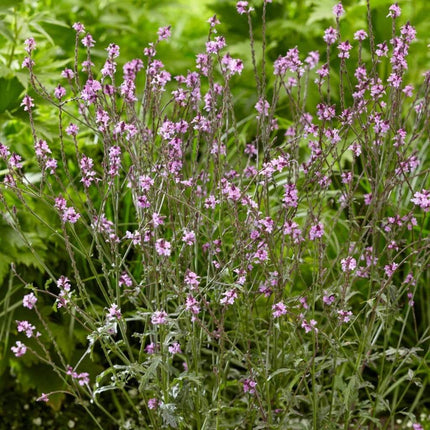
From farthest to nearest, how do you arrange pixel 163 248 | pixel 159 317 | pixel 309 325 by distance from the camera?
pixel 309 325, pixel 159 317, pixel 163 248

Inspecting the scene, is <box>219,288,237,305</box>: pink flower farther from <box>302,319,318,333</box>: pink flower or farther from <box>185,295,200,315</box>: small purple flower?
<box>302,319,318,333</box>: pink flower

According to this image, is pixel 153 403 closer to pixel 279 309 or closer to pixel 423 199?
pixel 279 309

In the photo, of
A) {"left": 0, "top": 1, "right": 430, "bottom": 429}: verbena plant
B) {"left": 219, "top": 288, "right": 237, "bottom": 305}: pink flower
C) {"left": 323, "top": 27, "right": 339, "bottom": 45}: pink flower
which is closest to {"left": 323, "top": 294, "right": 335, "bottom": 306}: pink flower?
{"left": 0, "top": 1, "right": 430, "bottom": 429}: verbena plant

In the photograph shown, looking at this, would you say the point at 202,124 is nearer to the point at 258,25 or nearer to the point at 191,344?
the point at 191,344

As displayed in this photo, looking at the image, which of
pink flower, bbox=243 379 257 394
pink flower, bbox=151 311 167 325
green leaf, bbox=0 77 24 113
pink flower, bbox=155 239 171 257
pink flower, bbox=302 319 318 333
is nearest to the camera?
pink flower, bbox=155 239 171 257

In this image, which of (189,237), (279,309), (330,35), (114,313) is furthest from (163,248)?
(330,35)

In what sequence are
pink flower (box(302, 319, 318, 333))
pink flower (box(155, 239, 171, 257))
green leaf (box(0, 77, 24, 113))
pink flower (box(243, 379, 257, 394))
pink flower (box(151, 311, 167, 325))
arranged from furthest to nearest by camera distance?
green leaf (box(0, 77, 24, 113)), pink flower (box(243, 379, 257, 394)), pink flower (box(302, 319, 318, 333)), pink flower (box(151, 311, 167, 325)), pink flower (box(155, 239, 171, 257))

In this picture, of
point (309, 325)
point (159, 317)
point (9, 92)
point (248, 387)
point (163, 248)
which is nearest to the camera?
point (163, 248)

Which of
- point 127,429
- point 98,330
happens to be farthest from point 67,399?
point 98,330

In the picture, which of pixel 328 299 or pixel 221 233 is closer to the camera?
pixel 221 233

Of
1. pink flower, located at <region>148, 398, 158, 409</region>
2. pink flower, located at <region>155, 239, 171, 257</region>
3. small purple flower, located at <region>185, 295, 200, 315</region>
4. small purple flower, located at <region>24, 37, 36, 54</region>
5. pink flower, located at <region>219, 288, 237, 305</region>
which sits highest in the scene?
small purple flower, located at <region>24, 37, 36, 54</region>

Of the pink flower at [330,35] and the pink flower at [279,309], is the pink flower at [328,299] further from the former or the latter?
the pink flower at [330,35]

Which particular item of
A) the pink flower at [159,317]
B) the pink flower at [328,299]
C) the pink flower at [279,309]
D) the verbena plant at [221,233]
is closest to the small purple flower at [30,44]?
the verbena plant at [221,233]

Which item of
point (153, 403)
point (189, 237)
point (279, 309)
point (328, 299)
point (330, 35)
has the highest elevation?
point (330, 35)
